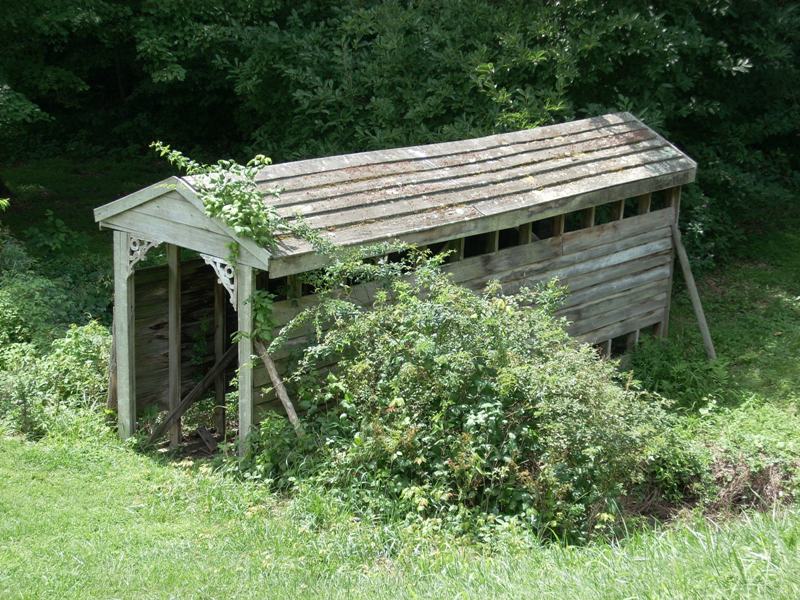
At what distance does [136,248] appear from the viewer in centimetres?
841

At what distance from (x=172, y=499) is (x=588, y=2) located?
936cm

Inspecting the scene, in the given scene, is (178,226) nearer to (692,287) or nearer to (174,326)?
(174,326)

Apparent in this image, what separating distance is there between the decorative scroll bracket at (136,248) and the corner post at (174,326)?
0.38 m

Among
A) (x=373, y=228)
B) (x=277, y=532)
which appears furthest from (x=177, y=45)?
(x=277, y=532)

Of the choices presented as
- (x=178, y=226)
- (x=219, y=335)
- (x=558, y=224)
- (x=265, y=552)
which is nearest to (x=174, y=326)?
(x=219, y=335)

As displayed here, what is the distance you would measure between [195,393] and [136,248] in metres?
1.51

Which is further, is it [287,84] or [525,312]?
[287,84]

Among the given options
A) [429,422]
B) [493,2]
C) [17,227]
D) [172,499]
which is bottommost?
[17,227]

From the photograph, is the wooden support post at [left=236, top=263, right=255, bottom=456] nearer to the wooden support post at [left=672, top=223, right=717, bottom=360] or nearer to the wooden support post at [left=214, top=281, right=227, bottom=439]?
the wooden support post at [left=214, top=281, right=227, bottom=439]

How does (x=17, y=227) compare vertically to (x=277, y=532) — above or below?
below

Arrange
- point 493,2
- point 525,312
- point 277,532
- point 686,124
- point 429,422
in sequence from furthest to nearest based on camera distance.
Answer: point 686,124, point 493,2, point 525,312, point 429,422, point 277,532

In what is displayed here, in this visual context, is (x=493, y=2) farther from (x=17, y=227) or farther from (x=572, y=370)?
(x=572, y=370)

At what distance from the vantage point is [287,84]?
15086mm

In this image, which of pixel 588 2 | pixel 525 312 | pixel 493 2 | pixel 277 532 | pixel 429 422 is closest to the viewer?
pixel 277 532
